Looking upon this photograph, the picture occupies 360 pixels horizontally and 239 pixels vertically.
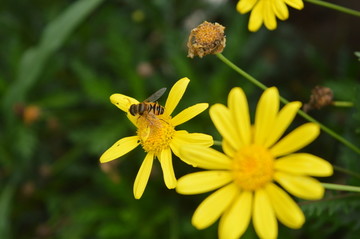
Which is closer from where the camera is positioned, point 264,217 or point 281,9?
point 264,217

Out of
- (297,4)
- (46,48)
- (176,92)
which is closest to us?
(297,4)

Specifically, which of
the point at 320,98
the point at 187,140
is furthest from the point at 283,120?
the point at 320,98

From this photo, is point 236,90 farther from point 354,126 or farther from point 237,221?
point 354,126

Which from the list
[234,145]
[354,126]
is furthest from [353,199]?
[234,145]

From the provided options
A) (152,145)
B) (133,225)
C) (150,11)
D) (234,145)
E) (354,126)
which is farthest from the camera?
(150,11)

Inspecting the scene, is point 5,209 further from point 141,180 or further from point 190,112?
point 190,112

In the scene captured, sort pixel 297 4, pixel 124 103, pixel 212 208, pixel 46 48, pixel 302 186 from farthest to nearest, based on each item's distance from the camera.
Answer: pixel 46 48 < pixel 124 103 < pixel 297 4 < pixel 212 208 < pixel 302 186

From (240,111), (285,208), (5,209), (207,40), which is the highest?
(5,209)
